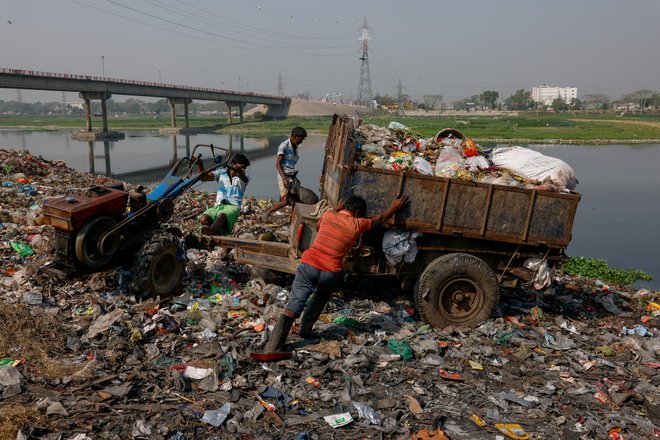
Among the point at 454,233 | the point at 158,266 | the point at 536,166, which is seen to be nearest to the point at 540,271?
the point at 454,233

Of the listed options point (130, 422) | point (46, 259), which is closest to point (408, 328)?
point (130, 422)

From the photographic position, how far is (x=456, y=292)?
17.2 ft

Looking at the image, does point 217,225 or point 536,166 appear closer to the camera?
point 536,166

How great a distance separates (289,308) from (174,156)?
98.8 feet

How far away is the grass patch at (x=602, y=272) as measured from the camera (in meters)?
9.11

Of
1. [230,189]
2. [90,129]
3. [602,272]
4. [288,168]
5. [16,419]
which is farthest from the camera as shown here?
[90,129]

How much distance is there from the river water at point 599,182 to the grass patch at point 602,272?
0.72ft

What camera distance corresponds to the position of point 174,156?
3262cm

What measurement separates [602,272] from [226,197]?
22.5 feet

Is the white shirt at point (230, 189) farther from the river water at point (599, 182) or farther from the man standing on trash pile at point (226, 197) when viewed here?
the river water at point (599, 182)

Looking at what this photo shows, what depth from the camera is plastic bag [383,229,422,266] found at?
5.07m

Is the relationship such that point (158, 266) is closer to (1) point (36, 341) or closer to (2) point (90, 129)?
(1) point (36, 341)

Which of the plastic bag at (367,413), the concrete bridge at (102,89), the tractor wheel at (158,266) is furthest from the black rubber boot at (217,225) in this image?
the concrete bridge at (102,89)

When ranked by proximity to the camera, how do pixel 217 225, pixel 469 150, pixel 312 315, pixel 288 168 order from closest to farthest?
pixel 312 315 → pixel 469 150 → pixel 217 225 → pixel 288 168
